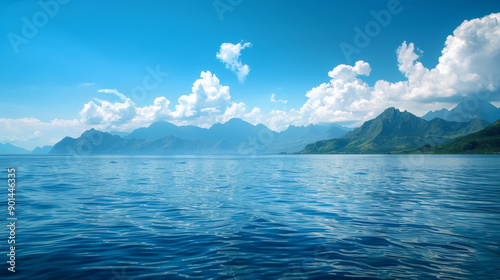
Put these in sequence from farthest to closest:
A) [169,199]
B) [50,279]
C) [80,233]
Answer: [169,199]
[80,233]
[50,279]

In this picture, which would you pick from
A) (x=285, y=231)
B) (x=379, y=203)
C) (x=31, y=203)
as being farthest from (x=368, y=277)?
(x=31, y=203)

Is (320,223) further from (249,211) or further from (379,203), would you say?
(379,203)

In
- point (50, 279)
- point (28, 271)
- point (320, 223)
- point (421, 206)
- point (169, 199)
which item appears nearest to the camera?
point (50, 279)

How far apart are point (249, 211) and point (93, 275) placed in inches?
580

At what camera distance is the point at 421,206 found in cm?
2509

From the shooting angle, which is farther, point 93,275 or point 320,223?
point 320,223

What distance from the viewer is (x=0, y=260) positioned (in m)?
11.5

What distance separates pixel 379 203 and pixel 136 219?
2443 cm

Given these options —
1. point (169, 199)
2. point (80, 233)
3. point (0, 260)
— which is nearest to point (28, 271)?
point (0, 260)

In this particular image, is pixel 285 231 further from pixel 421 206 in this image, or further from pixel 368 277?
pixel 421 206

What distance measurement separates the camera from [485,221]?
18875 millimetres

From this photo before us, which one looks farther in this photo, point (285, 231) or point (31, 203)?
point (31, 203)

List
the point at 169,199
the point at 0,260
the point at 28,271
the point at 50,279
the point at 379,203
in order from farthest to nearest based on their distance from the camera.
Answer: the point at 169,199 < the point at 379,203 < the point at 0,260 < the point at 28,271 < the point at 50,279

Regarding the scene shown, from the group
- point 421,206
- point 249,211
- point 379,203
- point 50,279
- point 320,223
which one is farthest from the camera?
point 379,203
